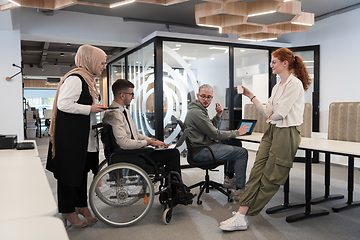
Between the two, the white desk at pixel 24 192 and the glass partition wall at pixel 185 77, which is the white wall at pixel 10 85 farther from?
the white desk at pixel 24 192

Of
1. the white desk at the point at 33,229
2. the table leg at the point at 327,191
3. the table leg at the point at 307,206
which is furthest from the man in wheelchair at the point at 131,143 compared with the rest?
the white desk at the point at 33,229

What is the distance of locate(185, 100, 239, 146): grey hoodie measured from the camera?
10.4 feet

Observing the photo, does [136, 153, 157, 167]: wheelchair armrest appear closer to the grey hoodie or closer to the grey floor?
the grey floor

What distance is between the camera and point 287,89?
243 cm

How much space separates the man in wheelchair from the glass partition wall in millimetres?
2646

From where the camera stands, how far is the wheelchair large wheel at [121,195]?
2.45m

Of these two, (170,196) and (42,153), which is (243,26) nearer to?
(170,196)

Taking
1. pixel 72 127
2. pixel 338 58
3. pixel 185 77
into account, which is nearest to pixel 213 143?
pixel 72 127

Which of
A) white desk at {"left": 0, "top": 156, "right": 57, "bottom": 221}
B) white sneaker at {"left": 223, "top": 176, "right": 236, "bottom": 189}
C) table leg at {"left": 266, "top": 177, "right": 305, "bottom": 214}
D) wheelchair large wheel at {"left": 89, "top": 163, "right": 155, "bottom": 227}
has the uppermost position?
white desk at {"left": 0, "top": 156, "right": 57, "bottom": 221}

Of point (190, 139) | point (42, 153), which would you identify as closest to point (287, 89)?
point (190, 139)

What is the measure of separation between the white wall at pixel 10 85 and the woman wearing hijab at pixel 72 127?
3677 mm

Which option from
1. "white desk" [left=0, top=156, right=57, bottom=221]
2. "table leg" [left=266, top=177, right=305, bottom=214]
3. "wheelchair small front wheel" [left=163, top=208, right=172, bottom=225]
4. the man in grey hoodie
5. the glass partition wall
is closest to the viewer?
"white desk" [left=0, top=156, right=57, bottom=221]

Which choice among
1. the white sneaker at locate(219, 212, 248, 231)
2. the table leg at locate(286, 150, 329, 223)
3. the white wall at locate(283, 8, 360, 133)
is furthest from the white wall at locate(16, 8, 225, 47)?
→ the white sneaker at locate(219, 212, 248, 231)

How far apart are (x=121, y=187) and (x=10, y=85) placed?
4.27m
